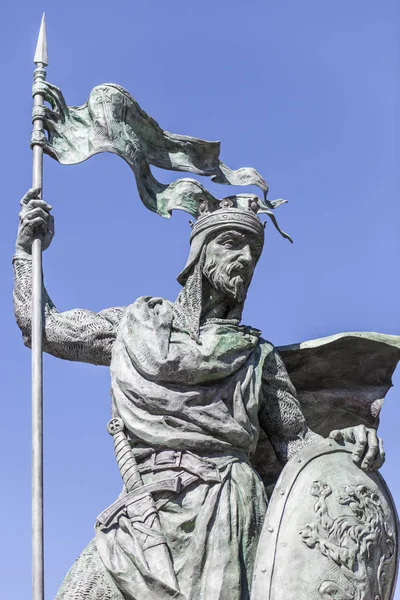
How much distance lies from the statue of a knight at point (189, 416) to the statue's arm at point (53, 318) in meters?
0.01

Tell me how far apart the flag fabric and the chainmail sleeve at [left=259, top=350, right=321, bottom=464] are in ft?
4.81

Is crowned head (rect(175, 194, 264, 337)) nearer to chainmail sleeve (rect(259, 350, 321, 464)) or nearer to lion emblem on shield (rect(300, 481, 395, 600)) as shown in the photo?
chainmail sleeve (rect(259, 350, 321, 464))

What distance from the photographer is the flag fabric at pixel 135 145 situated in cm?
1450

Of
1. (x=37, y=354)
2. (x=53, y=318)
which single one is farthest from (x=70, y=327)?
(x=37, y=354)

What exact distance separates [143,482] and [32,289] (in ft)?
6.09

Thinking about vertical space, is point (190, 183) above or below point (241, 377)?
above

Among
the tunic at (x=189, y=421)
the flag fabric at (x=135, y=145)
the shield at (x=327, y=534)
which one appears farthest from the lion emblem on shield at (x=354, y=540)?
the flag fabric at (x=135, y=145)

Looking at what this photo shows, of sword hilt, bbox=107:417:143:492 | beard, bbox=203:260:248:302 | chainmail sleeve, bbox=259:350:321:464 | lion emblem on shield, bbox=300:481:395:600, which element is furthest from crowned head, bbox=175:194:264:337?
lion emblem on shield, bbox=300:481:395:600

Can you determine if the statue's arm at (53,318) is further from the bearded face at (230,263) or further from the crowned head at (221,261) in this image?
the bearded face at (230,263)

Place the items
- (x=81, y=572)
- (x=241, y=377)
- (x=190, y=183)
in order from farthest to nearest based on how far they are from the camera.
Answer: (x=190, y=183), (x=241, y=377), (x=81, y=572)

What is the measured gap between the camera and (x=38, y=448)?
1309cm

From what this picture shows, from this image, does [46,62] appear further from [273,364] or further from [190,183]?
[273,364]

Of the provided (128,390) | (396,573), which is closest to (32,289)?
(128,390)

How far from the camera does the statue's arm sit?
13.7m
